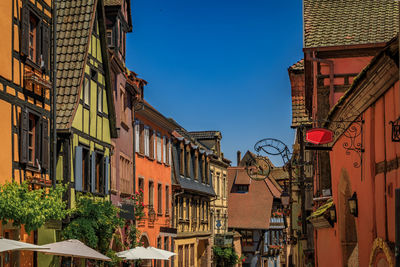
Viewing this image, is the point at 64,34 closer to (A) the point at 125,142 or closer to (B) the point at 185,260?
(A) the point at 125,142

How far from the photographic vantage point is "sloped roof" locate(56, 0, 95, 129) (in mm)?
19500

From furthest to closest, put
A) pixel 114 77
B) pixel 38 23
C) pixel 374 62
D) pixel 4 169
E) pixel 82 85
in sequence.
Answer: pixel 114 77, pixel 82 85, pixel 38 23, pixel 4 169, pixel 374 62

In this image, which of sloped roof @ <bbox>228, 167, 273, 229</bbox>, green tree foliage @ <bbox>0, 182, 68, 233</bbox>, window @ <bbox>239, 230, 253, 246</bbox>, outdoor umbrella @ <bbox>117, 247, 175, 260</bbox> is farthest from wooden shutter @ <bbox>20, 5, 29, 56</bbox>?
window @ <bbox>239, 230, 253, 246</bbox>

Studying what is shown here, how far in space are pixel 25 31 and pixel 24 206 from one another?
15.0 feet

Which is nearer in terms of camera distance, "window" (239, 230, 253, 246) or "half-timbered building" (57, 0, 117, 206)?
"half-timbered building" (57, 0, 117, 206)

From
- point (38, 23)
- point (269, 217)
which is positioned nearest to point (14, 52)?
point (38, 23)

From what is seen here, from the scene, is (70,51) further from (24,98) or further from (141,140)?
(141,140)

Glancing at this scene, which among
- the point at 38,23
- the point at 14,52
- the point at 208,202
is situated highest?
the point at 38,23

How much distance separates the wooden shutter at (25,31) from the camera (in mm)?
15883

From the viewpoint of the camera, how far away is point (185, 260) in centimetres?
4106

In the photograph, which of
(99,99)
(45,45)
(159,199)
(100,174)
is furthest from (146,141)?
(45,45)

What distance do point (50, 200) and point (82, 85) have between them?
20.4 ft

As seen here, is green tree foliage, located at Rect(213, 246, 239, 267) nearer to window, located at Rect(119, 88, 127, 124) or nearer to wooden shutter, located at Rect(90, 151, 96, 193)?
window, located at Rect(119, 88, 127, 124)

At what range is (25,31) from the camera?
632 inches
